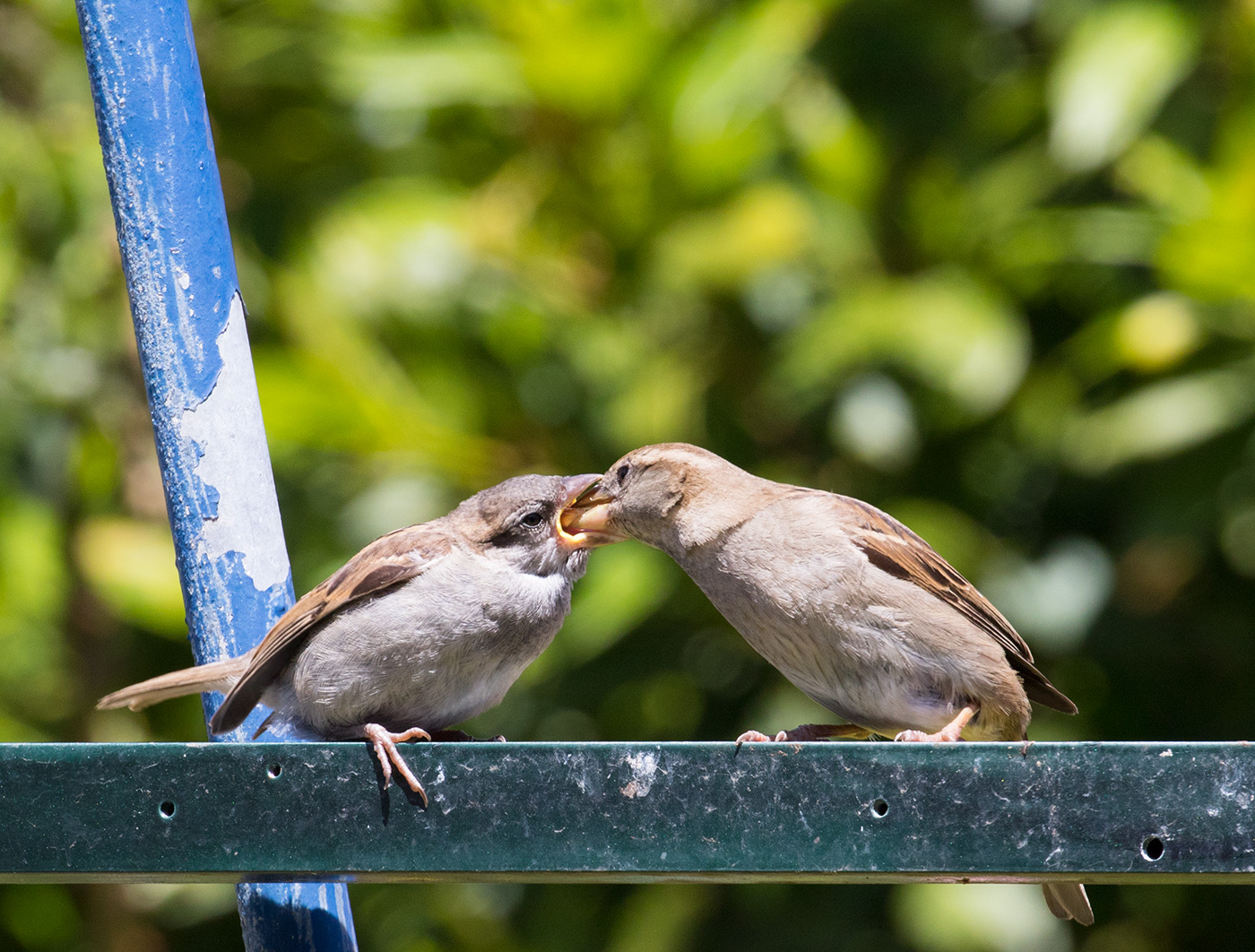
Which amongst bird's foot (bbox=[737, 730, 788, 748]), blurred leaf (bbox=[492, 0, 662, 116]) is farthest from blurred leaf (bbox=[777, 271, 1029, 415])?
bird's foot (bbox=[737, 730, 788, 748])

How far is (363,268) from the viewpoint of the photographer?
4770 mm

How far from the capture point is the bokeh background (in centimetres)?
439

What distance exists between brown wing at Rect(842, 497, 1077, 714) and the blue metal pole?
4.30ft

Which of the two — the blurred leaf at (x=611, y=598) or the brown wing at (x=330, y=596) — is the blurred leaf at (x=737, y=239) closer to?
the blurred leaf at (x=611, y=598)

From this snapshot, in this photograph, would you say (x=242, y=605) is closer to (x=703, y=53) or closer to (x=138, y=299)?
(x=138, y=299)

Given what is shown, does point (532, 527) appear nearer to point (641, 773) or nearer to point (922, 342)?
point (641, 773)

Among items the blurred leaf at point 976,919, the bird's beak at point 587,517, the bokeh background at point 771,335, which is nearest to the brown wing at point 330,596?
the bird's beak at point 587,517

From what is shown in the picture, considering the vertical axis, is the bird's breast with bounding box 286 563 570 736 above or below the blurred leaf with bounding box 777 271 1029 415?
below

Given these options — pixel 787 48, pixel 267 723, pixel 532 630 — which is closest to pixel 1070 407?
pixel 787 48

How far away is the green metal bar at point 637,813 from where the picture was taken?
A: 1.97 metres

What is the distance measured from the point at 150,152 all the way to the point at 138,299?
278 millimetres

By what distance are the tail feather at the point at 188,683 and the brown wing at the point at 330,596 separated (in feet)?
0.14

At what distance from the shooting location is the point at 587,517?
347 cm

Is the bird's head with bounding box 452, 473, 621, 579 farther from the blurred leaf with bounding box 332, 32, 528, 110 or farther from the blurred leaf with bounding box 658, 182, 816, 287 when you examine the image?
the blurred leaf with bounding box 332, 32, 528, 110
